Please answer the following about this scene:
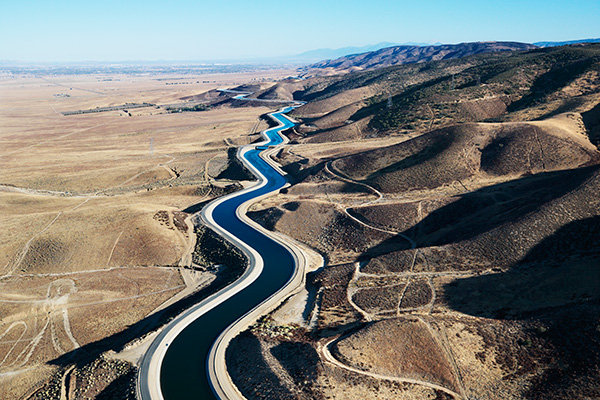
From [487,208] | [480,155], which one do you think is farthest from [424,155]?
[487,208]

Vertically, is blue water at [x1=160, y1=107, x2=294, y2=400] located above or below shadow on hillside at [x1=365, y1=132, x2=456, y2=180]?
below

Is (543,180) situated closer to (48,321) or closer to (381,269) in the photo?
(381,269)

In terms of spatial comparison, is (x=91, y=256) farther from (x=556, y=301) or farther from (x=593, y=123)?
(x=593, y=123)

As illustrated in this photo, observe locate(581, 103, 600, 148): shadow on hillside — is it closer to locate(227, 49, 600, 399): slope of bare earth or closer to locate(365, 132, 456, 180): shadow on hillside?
locate(227, 49, 600, 399): slope of bare earth

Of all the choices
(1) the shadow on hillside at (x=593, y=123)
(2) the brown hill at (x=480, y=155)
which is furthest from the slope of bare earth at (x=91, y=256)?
(1) the shadow on hillside at (x=593, y=123)

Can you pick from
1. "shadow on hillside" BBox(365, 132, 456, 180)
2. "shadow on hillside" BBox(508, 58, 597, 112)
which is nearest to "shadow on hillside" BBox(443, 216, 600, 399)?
"shadow on hillside" BBox(365, 132, 456, 180)

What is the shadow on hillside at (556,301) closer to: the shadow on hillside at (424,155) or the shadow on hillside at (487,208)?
the shadow on hillside at (487,208)

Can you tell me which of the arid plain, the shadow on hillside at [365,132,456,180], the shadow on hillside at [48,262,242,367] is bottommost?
the shadow on hillside at [48,262,242,367]
